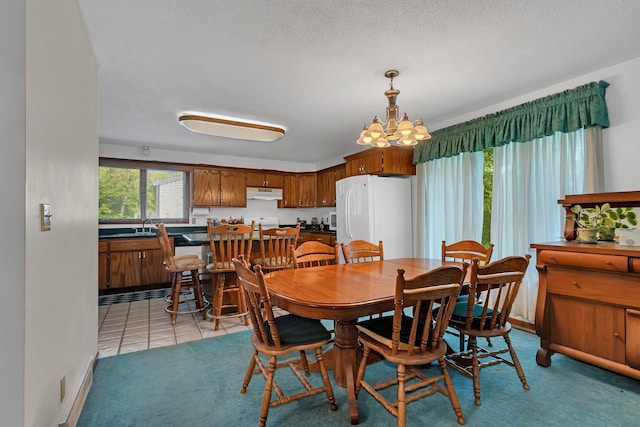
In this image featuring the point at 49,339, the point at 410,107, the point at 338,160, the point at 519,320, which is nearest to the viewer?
the point at 49,339

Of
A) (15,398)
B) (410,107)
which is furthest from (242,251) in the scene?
(410,107)

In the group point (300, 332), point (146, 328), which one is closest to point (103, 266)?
point (146, 328)

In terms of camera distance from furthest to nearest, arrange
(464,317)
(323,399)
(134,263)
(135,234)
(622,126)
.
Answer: (135,234)
(134,263)
(622,126)
(464,317)
(323,399)

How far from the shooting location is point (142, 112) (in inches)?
138

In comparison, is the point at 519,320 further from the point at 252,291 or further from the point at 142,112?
the point at 142,112

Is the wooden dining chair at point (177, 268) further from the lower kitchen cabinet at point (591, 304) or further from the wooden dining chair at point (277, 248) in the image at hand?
the lower kitchen cabinet at point (591, 304)

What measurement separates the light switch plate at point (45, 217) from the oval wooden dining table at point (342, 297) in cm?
107

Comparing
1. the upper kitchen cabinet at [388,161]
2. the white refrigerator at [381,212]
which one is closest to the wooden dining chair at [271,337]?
the white refrigerator at [381,212]

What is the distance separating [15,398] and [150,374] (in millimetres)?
1340

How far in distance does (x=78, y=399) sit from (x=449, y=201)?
12.9ft

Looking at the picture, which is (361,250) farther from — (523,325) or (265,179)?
(265,179)

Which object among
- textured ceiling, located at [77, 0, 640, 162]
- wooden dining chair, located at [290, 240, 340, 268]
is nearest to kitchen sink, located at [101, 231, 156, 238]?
textured ceiling, located at [77, 0, 640, 162]

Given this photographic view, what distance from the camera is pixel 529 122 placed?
3029 mm

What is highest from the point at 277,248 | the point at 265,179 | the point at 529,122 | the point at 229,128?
the point at 229,128
